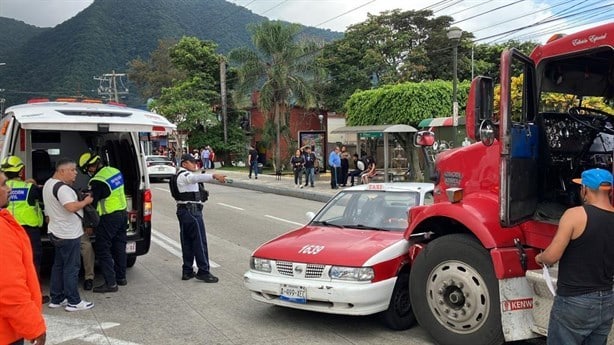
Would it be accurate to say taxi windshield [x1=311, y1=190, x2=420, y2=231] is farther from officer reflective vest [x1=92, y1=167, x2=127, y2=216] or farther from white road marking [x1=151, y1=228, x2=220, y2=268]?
white road marking [x1=151, y1=228, x2=220, y2=268]

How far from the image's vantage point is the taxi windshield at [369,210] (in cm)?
653

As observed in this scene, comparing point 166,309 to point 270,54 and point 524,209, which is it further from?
point 270,54

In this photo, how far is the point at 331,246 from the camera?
5.73 metres

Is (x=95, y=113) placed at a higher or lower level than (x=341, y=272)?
higher

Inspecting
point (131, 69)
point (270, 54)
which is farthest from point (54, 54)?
point (270, 54)

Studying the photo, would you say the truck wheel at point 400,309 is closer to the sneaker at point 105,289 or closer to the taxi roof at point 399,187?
the taxi roof at point 399,187

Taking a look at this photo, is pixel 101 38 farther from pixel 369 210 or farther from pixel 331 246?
pixel 331 246

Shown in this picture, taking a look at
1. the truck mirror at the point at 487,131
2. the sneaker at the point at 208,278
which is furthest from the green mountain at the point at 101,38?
the truck mirror at the point at 487,131

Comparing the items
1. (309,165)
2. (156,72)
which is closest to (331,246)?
(309,165)

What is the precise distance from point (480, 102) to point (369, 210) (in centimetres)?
260

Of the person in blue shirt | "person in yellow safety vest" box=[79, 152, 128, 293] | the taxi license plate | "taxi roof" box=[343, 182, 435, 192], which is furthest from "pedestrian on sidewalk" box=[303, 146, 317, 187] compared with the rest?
the taxi license plate

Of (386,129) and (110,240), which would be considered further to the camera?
(386,129)

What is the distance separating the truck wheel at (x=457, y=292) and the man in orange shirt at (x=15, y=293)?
3140mm

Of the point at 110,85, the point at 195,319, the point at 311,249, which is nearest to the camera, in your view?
the point at 311,249
